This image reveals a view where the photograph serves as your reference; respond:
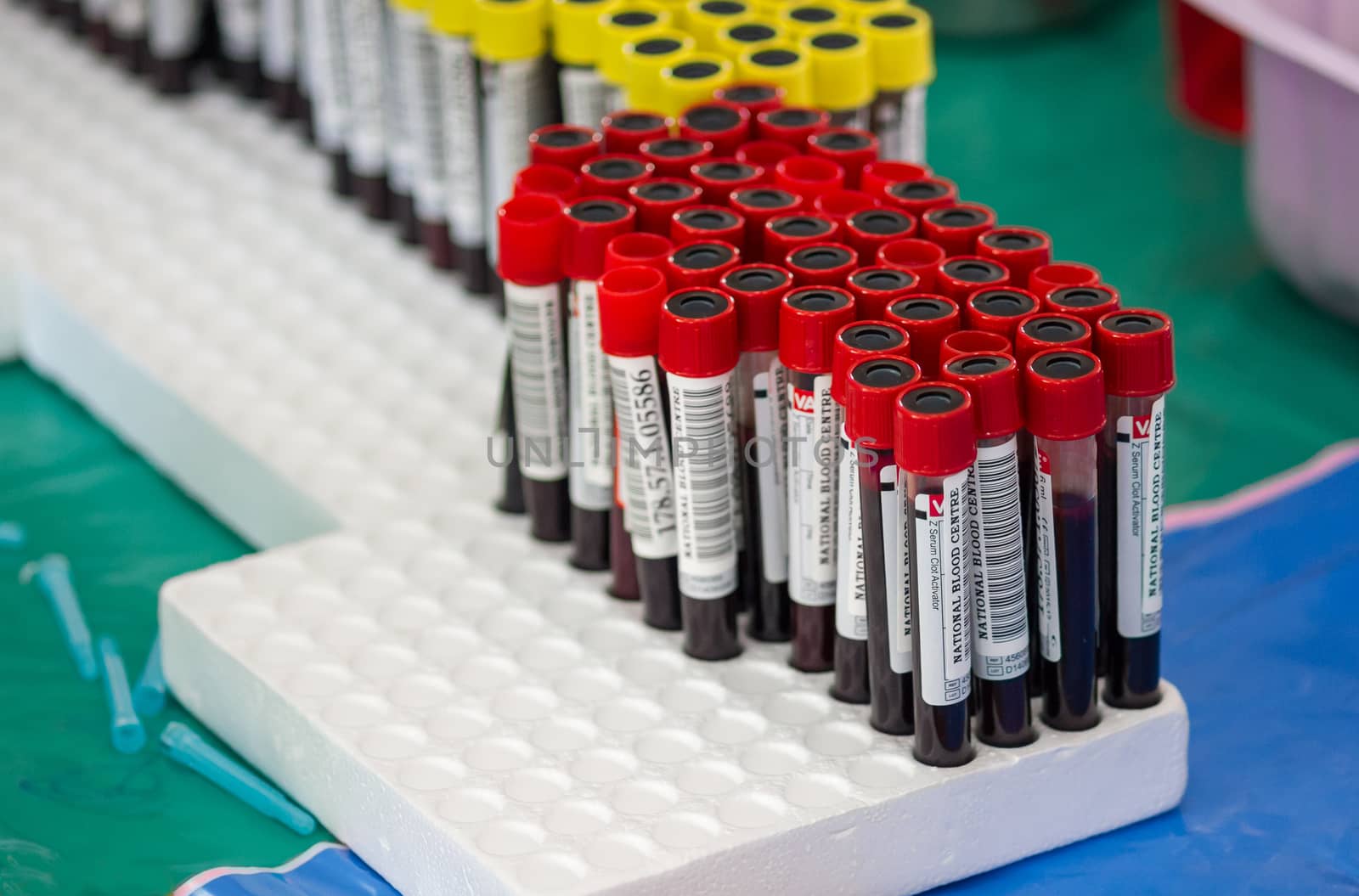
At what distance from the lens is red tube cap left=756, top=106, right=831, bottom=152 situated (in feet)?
5.19

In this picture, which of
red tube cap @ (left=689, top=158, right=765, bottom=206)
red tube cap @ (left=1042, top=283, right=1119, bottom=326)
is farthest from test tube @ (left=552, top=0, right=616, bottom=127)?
red tube cap @ (left=1042, top=283, right=1119, bottom=326)

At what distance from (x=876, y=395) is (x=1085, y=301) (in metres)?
0.21

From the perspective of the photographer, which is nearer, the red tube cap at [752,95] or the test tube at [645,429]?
the test tube at [645,429]

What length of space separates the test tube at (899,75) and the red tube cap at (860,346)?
46cm

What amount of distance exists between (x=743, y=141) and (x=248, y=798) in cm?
65

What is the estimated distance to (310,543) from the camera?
1570 millimetres

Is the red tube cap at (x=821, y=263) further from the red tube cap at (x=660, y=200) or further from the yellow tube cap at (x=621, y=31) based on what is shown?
the yellow tube cap at (x=621, y=31)

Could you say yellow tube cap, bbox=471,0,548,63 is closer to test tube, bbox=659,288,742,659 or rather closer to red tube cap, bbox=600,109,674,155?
red tube cap, bbox=600,109,674,155

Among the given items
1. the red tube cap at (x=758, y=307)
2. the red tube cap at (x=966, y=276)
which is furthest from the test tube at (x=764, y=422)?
the red tube cap at (x=966, y=276)

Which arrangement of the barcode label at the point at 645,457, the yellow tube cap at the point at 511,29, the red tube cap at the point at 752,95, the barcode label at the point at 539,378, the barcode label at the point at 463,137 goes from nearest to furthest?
1. the barcode label at the point at 645,457
2. the barcode label at the point at 539,378
3. the red tube cap at the point at 752,95
4. the yellow tube cap at the point at 511,29
5. the barcode label at the point at 463,137

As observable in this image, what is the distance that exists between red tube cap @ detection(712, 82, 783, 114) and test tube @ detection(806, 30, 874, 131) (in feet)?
0.14

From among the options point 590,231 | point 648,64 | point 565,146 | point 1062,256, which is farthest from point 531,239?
point 1062,256

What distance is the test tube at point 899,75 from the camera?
5.53 ft

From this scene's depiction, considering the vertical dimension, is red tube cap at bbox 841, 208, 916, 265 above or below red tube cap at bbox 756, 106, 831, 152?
below
